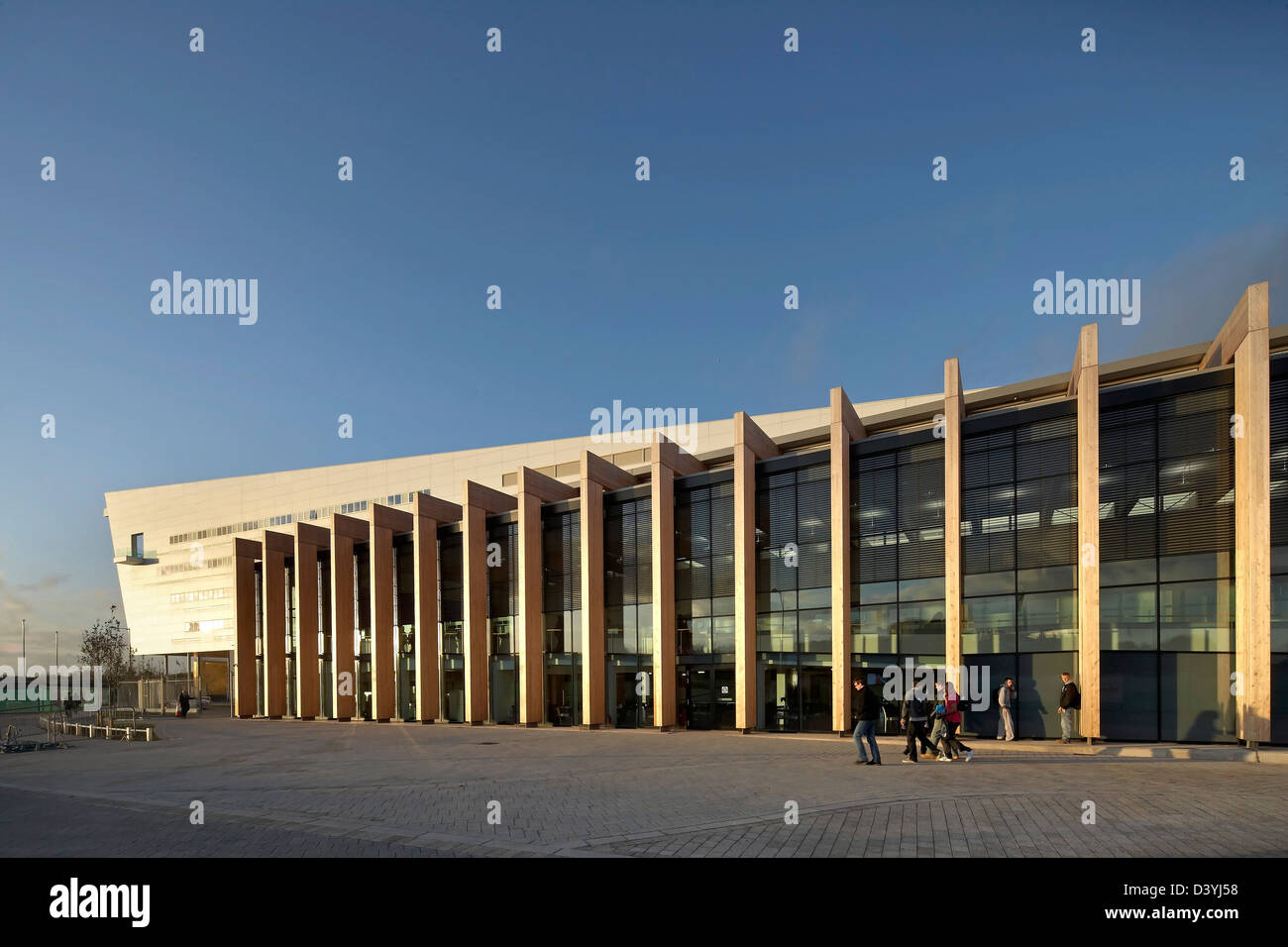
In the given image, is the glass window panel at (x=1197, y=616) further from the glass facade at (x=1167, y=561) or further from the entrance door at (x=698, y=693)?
the entrance door at (x=698, y=693)

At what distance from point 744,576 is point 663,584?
3102mm

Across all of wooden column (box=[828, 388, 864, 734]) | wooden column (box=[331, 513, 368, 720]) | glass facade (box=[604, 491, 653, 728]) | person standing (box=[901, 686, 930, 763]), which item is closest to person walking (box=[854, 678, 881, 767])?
person standing (box=[901, 686, 930, 763])

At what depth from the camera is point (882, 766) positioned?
17250mm

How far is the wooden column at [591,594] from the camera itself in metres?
30.9

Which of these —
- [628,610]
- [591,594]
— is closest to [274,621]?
[591,594]

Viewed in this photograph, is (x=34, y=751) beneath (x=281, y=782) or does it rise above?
beneath

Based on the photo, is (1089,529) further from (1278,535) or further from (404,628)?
(404,628)

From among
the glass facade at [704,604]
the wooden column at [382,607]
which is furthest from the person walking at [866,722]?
the wooden column at [382,607]

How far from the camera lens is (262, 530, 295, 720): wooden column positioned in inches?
1802

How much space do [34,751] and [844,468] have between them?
88.1ft

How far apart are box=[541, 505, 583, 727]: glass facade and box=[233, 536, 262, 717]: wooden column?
72.2 feet

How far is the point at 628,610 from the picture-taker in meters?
31.2

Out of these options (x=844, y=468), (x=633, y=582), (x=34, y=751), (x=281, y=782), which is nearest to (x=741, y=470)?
(x=844, y=468)
